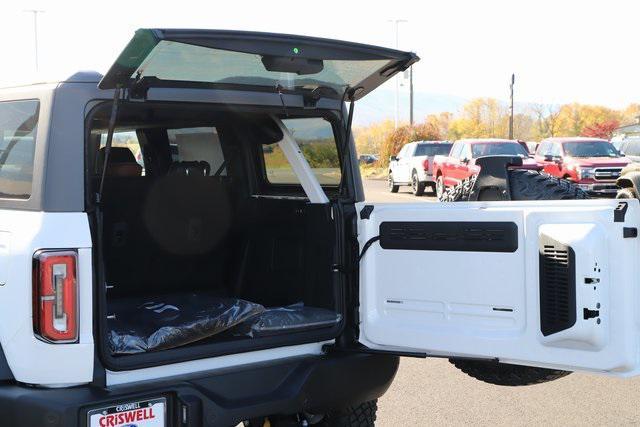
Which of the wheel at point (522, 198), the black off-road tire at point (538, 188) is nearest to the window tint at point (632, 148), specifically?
the wheel at point (522, 198)

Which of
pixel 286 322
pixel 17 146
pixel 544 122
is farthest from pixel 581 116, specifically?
pixel 17 146

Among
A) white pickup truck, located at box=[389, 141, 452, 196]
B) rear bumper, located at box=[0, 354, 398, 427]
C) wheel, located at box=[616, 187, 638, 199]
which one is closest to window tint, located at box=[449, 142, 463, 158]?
white pickup truck, located at box=[389, 141, 452, 196]

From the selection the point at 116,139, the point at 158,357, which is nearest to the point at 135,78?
the point at 158,357

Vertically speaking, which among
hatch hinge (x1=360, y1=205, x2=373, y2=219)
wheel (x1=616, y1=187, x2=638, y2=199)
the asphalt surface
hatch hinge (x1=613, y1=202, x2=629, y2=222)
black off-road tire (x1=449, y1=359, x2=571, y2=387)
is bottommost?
the asphalt surface

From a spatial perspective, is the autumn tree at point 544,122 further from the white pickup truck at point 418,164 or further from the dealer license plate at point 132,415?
the dealer license plate at point 132,415

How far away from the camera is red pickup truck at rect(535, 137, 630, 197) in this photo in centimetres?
1902

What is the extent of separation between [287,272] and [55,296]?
5.88 ft

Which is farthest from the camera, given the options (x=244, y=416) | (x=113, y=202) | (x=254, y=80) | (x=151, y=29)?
(x=113, y=202)

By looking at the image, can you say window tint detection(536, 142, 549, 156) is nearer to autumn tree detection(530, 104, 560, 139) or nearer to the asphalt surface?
the asphalt surface

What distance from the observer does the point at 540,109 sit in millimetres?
79188

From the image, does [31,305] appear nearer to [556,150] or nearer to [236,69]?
[236,69]

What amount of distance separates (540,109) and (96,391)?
79641mm

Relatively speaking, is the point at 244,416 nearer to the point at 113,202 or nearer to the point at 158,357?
the point at 158,357

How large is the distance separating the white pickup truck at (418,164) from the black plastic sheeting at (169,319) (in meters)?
19.7
